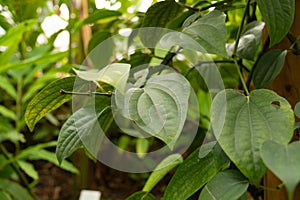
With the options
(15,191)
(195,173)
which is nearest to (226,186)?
(195,173)

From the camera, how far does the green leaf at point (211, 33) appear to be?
448 millimetres

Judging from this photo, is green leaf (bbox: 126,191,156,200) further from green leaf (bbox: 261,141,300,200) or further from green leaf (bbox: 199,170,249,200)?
green leaf (bbox: 261,141,300,200)

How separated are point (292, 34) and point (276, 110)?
0.90 feet

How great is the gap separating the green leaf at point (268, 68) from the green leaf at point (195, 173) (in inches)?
6.0

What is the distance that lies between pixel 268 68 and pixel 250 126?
21 centimetres

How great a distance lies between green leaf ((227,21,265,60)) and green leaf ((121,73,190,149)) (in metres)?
0.19

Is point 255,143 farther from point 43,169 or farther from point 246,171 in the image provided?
point 43,169

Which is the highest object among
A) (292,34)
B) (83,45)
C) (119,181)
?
(292,34)

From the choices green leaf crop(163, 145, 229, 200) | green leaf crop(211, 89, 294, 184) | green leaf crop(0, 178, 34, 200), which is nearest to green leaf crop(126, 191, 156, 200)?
green leaf crop(163, 145, 229, 200)

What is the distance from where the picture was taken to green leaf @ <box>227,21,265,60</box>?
1.89 ft

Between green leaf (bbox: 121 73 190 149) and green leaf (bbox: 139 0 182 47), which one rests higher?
green leaf (bbox: 121 73 190 149)

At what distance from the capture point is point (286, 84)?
642 millimetres

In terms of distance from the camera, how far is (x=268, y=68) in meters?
0.57

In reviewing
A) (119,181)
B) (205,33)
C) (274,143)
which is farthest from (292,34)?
(119,181)
